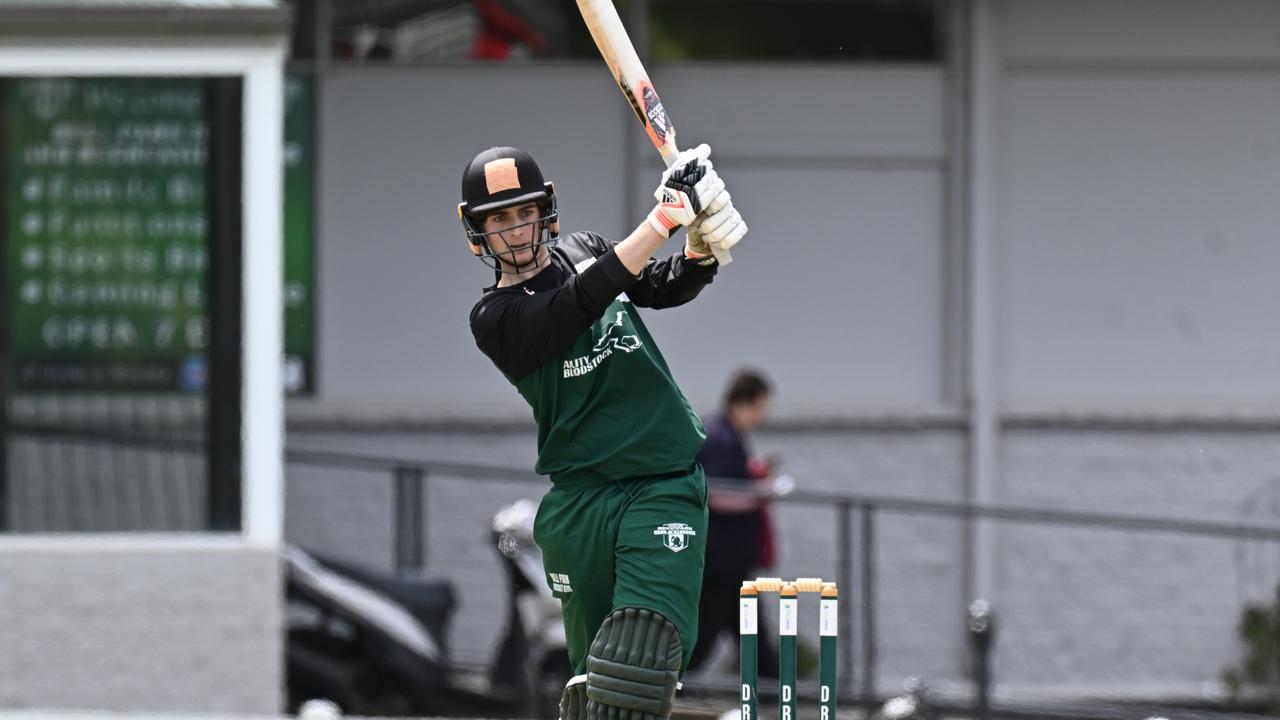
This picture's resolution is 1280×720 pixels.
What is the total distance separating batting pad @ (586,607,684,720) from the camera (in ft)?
16.5

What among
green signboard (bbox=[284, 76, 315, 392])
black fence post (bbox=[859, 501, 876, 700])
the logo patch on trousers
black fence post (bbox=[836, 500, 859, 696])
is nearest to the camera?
the logo patch on trousers

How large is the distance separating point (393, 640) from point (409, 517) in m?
1.32

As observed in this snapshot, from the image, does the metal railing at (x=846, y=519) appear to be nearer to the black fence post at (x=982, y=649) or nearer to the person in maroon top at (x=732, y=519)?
the person in maroon top at (x=732, y=519)

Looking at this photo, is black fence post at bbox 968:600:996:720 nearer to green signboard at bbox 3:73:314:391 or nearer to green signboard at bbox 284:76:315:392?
green signboard at bbox 3:73:314:391

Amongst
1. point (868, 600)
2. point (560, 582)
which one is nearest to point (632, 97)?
point (560, 582)

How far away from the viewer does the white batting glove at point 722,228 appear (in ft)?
16.5

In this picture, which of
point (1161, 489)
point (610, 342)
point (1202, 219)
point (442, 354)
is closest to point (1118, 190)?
point (1202, 219)

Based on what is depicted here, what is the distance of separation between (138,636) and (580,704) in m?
3.55

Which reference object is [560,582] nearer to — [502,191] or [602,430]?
[602,430]

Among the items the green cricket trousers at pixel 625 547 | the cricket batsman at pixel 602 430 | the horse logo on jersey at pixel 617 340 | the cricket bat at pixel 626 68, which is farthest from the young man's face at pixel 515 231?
the green cricket trousers at pixel 625 547

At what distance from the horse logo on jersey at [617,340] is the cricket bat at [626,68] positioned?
35cm

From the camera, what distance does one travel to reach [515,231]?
526 cm

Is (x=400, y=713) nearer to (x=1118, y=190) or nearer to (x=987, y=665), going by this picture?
(x=987, y=665)

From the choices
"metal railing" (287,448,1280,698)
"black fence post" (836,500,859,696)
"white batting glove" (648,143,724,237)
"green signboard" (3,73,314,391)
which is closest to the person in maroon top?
"metal railing" (287,448,1280,698)
